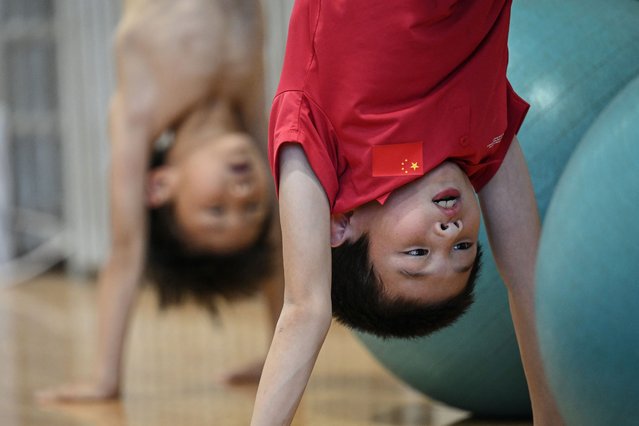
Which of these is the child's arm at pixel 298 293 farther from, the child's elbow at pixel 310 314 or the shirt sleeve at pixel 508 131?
the shirt sleeve at pixel 508 131

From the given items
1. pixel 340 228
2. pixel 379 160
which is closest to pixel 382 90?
pixel 379 160

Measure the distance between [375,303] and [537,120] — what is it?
58cm

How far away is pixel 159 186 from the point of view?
96.5 inches

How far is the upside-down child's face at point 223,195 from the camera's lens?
2354 millimetres

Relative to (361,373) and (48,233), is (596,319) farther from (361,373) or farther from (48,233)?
(48,233)

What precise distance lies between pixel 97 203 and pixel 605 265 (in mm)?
3671

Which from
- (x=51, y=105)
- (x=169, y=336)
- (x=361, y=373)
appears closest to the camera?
(x=361, y=373)

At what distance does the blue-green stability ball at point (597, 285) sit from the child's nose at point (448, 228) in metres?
0.16

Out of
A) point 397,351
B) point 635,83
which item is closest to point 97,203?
point 397,351

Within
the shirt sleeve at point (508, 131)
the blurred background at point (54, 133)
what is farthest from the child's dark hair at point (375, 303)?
the blurred background at point (54, 133)

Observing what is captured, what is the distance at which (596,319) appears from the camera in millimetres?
1378

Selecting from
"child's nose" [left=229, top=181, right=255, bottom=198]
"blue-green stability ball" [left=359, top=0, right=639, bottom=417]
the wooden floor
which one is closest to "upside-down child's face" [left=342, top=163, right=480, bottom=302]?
"blue-green stability ball" [left=359, top=0, right=639, bottom=417]

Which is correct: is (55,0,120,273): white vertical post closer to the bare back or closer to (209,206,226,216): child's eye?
the bare back

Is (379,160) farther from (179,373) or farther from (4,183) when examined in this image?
(4,183)
